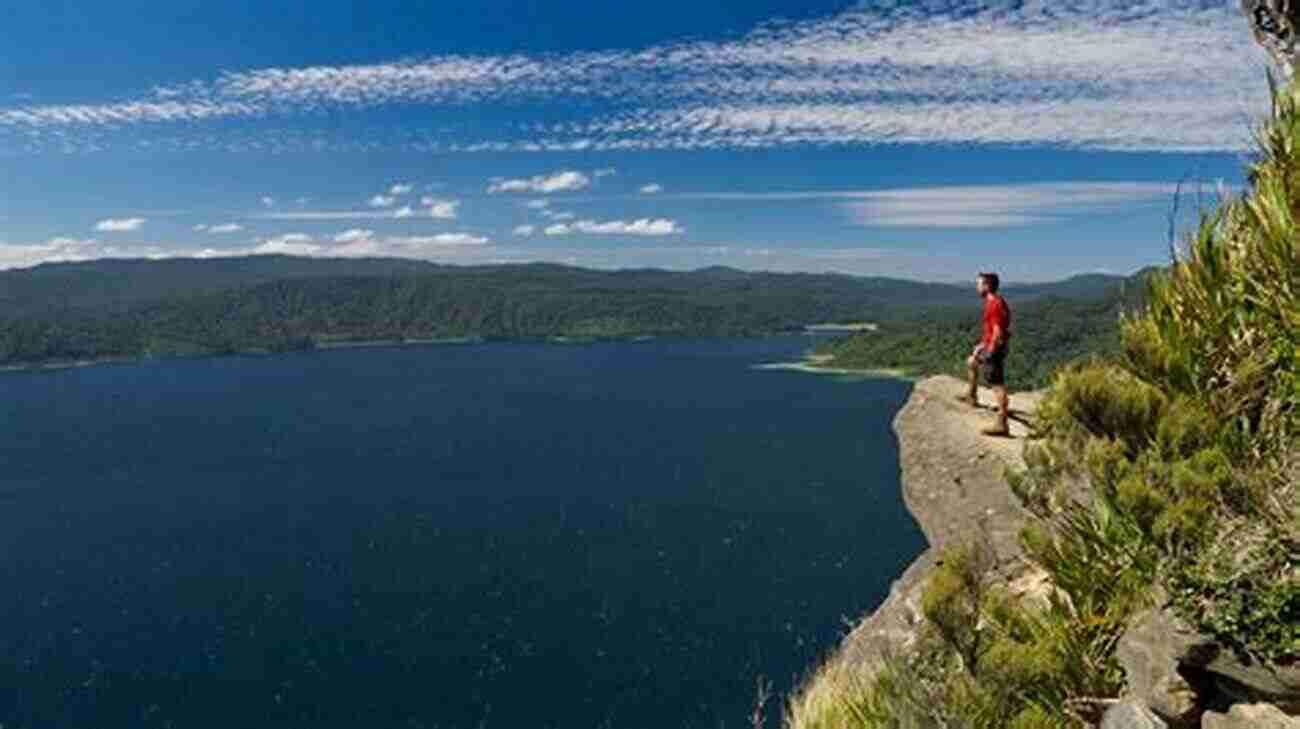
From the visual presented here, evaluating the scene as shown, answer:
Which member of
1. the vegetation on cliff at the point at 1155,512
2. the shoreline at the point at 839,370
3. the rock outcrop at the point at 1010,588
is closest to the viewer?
the rock outcrop at the point at 1010,588

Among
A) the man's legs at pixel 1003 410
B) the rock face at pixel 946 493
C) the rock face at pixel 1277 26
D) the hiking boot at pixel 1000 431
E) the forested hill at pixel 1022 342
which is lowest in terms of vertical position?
the forested hill at pixel 1022 342

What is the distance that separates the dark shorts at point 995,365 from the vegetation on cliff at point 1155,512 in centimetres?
489

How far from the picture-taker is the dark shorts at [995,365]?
13898 millimetres

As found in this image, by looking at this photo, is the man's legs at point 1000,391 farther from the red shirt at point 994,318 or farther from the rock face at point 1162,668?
the rock face at point 1162,668

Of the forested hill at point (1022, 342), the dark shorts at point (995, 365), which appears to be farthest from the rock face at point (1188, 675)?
the forested hill at point (1022, 342)

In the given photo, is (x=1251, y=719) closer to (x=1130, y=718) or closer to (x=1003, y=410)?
(x=1130, y=718)

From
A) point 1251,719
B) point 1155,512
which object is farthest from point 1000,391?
point 1251,719

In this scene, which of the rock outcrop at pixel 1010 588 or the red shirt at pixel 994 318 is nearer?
the rock outcrop at pixel 1010 588

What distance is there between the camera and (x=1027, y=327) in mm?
165625

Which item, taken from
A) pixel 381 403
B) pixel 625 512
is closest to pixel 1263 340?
pixel 625 512

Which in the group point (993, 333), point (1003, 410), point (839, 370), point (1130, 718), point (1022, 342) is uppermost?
Answer: point (993, 333)

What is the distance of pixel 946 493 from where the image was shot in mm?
12953

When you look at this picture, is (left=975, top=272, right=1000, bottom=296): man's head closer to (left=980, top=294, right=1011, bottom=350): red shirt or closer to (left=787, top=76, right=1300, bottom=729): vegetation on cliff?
(left=980, top=294, right=1011, bottom=350): red shirt

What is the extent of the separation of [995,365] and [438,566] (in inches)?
2326
